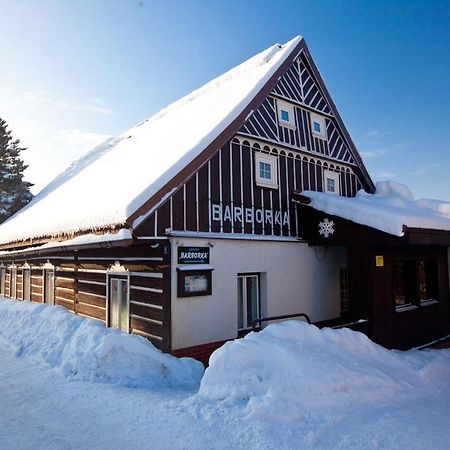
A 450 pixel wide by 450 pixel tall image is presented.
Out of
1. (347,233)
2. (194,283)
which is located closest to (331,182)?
(347,233)

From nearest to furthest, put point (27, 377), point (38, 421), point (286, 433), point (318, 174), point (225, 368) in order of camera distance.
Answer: point (286, 433)
point (38, 421)
point (225, 368)
point (27, 377)
point (318, 174)

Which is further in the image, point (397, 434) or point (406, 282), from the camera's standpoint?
point (406, 282)

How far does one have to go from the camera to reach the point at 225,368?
542 centimetres

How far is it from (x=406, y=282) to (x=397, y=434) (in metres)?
7.73

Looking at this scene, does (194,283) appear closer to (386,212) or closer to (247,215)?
(247,215)

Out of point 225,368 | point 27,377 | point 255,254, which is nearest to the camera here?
point 225,368

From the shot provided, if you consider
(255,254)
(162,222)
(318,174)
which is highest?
(318,174)

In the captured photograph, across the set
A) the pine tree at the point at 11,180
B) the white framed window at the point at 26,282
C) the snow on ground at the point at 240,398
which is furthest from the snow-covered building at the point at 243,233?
the pine tree at the point at 11,180

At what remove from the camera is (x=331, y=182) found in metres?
13.2

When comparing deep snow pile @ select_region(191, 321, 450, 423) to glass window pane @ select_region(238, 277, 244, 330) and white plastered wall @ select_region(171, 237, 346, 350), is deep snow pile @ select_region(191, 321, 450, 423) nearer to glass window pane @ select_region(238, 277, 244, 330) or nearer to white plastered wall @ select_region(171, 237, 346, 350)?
white plastered wall @ select_region(171, 237, 346, 350)

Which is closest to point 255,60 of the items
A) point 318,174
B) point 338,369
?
point 318,174

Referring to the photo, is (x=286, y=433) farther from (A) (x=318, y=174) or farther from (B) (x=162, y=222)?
(A) (x=318, y=174)

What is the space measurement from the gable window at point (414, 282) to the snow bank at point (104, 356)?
6849mm

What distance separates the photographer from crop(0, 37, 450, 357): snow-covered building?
7.97m
